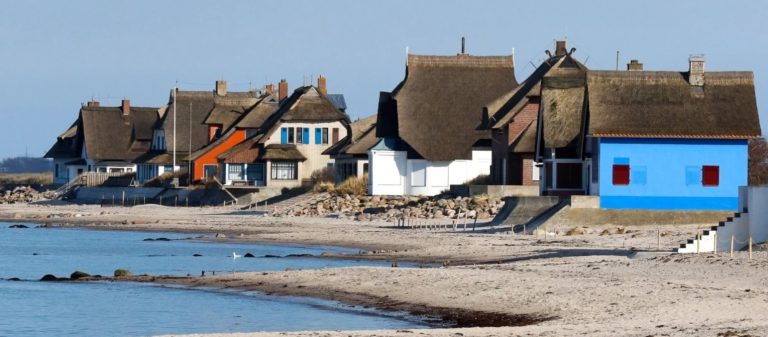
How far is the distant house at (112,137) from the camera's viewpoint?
97.8 metres

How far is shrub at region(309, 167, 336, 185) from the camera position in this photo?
7625cm

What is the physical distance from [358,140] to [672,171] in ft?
92.6

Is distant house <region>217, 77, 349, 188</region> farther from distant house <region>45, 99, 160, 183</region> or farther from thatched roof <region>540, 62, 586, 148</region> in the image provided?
thatched roof <region>540, 62, 586, 148</region>

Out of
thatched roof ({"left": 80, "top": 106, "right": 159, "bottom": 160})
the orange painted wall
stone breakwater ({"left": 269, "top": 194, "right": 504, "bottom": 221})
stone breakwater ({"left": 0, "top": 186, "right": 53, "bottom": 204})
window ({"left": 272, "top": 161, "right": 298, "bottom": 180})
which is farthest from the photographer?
thatched roof ({"left": 80, "top": 106, "right": 159, "bottom": 160})

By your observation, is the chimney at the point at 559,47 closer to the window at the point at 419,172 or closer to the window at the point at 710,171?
the window at the point at 419,172

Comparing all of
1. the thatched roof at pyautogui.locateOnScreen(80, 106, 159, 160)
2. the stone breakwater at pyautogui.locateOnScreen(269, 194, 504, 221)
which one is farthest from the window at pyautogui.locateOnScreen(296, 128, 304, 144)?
the thatched roof at pyautogui.locateOnScreen(80, 106, 159, 160)

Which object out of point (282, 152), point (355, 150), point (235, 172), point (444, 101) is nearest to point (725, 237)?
point (444, 101)

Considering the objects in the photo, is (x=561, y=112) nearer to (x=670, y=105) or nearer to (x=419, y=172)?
(x=670, y=105)

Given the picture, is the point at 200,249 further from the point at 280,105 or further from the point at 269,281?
the point at 280,105

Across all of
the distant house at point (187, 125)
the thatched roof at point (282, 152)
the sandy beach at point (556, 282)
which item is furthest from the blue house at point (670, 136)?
the distant house at point (187, 125)

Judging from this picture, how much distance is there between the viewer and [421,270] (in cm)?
3088

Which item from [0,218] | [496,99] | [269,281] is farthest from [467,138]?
[269,281]

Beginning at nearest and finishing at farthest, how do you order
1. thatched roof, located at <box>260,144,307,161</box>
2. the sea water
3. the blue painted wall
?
the sea water < the blue painted wall < thatched roof, located at <box>260,144,307,161</box>

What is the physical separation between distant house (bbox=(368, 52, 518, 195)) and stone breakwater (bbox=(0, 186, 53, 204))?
1352 inches
